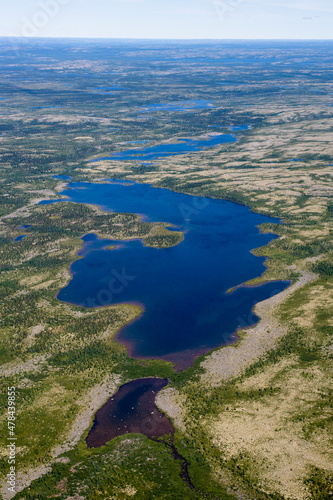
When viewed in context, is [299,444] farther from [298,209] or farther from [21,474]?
A: [298,209]

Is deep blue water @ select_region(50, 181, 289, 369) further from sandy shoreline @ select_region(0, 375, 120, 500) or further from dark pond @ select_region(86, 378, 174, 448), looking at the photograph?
sandy shoreline @ select_region(0, 375, 120, 500)

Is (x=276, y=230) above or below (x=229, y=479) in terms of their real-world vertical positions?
above

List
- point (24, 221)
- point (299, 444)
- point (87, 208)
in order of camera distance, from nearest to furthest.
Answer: point (299, 444), point (24, 221), point (87, 208)

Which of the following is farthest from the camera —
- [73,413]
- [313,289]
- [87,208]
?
[87,208]

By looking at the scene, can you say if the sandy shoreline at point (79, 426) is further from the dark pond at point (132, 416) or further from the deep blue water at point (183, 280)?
the deep blue water at point (183, 280)

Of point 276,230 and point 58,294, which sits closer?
point 58,294

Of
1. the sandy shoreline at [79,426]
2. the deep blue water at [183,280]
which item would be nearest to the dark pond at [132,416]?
the sandy shoreline at [79,426]

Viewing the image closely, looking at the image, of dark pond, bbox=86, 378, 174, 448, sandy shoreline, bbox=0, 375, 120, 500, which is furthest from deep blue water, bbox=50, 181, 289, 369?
sandy shoreline, bbox=0, 375, 120, 500

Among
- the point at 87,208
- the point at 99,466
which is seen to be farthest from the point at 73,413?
the point at 87,208
